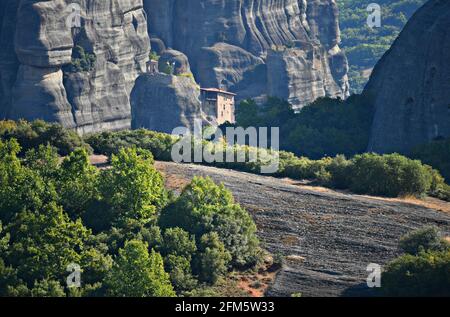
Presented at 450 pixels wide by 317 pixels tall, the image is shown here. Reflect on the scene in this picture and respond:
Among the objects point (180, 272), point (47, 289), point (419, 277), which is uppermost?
point (419, 277)

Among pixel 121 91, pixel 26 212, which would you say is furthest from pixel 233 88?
pixel 26 212

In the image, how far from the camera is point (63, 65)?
16388cm

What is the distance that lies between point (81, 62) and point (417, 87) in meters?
59.3

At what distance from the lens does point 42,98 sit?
159m

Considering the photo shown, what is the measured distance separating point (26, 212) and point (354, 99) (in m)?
55.3

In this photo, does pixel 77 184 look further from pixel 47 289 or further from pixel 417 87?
pixel 417 87

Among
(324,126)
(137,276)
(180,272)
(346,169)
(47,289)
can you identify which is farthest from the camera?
(324,126)

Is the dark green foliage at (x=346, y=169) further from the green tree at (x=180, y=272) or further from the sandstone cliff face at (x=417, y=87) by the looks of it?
the sandstone cliff face at (x=417, y=87)

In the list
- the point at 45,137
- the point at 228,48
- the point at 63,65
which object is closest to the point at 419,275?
the point at 45,137

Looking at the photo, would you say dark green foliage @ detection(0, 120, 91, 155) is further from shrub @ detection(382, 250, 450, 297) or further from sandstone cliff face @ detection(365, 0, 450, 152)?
sandstone cliff face @ detection(365, 0, 450, 152)

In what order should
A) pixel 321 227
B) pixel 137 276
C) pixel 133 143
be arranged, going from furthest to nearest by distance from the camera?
1. pixel 133 143
2. pixel 321 227
3. pixel 137 276

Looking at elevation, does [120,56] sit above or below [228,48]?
above

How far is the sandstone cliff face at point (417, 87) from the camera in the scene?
11212cm

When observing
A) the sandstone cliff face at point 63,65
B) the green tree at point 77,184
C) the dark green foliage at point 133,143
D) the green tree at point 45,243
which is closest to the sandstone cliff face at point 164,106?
the sandstone cliff face at point 63,65
